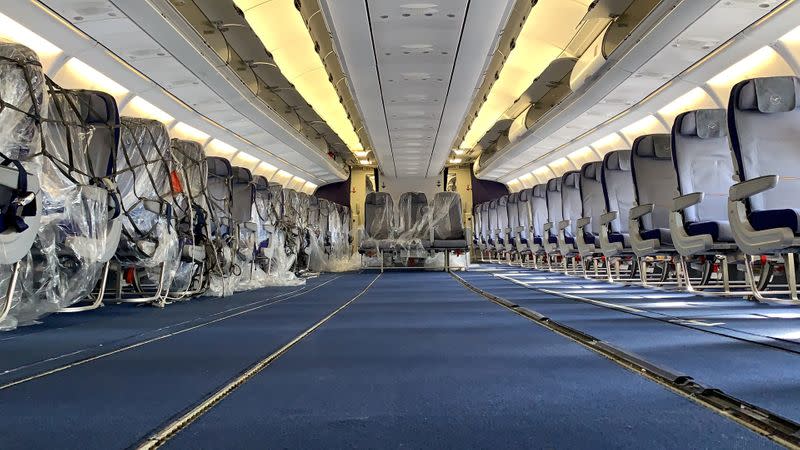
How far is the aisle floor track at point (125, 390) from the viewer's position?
168 cm

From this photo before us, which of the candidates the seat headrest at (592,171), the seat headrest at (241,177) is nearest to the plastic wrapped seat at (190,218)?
the seat headrest at (241,177)

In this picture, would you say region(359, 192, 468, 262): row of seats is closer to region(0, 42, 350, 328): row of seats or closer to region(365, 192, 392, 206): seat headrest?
region(365, 192, 392, 206): seat headrest

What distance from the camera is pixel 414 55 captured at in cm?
1022

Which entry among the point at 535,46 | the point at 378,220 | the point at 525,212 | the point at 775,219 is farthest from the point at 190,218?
the point at 525,212

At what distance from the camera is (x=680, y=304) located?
5.49m

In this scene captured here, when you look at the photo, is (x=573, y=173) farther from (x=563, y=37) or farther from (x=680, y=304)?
(x=680, y=304)

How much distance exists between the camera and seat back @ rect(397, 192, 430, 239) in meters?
15.4

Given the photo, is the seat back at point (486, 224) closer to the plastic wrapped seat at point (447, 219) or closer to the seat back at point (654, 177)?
the plastic wrapped seat at point (447, 219)

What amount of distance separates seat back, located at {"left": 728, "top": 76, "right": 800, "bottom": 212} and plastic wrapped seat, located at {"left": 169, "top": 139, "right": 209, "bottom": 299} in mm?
5286

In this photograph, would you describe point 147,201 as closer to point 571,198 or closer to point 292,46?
point 292,46

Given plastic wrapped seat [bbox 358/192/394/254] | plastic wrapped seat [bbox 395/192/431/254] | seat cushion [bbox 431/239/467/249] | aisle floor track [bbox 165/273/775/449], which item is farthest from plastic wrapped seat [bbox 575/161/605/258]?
aisle floor track [bbox 165/273/775/449]

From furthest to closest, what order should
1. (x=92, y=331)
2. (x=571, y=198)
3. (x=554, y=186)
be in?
(x=554, y=186)
(x=571, y=198)
(x=92, y=331)

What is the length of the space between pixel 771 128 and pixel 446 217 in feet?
34.3

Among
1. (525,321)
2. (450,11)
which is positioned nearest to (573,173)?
(450,11)
